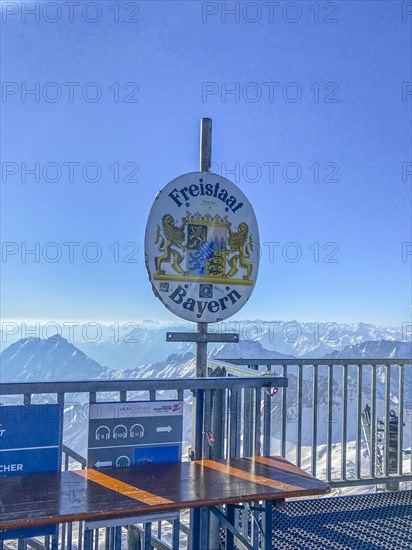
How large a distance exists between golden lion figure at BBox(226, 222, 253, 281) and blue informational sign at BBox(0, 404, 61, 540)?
5.18ft

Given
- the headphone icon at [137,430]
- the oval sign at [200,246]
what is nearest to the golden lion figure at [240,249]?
the oval sign at [200,246]

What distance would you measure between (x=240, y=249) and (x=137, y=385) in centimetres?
140

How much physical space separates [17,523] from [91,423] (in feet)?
2.03

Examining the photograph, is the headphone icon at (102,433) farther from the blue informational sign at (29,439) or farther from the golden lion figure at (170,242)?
the golden lion figure at (170,242)

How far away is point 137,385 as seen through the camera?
2186 mm

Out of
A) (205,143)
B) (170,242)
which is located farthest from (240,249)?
(205,143)

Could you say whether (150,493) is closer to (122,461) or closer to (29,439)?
(122,461)

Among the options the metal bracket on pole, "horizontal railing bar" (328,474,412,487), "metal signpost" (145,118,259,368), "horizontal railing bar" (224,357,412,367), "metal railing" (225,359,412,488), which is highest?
"metal signpost" (145,118,259,368)

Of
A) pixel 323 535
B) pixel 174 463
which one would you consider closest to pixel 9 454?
pixel 174 463

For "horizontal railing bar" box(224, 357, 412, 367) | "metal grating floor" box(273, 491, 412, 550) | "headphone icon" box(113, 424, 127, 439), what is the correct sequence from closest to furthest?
"headphone icon" box(113, 424, 127, 439) < "metal grating floor" box(273, 491, 412, 550) < "horizontal railing bar" box(224, 357, 412, 367)

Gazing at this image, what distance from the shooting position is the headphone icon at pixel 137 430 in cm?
229

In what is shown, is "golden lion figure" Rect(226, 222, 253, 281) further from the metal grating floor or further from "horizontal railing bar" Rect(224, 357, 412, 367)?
the metal grating floor

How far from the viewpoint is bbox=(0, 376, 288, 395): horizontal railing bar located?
78.5 inches

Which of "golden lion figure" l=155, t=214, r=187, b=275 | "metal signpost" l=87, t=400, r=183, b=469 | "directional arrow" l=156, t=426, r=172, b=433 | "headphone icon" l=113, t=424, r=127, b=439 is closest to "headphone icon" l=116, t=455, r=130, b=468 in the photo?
"metal signpost" l=87, t=400, r=183, b=469
